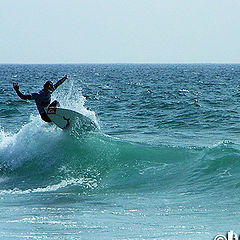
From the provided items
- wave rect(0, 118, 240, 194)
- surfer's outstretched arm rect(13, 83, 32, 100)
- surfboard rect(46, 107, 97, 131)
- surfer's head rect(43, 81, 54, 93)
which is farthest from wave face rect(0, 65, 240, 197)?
surfer's outstretched arm rect(13, 83, 32, 100)

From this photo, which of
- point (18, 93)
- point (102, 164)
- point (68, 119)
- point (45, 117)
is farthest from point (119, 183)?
point (18, 93)

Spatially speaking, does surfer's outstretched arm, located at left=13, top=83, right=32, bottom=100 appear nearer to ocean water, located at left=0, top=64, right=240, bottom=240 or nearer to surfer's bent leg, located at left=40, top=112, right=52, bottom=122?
surfer's bent leg, located at left=40, top=112, right=52, bottom=122

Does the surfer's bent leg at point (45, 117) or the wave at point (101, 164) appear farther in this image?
the surfer's bent leg at point (45, 117)

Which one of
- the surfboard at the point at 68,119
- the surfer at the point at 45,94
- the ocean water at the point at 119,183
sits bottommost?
the ocean water at the point at 119,183

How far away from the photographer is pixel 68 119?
14359mm

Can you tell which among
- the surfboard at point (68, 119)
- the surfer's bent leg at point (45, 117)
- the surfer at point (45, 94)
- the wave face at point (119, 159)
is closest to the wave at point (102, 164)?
the wave face at point (119, 159)

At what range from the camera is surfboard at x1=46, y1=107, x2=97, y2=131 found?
13891 millimetres

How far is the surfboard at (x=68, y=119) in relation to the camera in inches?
547

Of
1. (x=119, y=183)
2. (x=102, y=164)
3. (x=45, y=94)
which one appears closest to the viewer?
(x=119, y=183)

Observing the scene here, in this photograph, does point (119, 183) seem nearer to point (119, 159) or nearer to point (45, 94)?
point (119, 159)

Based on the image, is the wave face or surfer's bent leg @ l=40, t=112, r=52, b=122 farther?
surfer's bent leg @ l=40, t=112, r=52, b=122

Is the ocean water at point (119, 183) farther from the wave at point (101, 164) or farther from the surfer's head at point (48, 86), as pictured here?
the surfer's head at point (48, 86)

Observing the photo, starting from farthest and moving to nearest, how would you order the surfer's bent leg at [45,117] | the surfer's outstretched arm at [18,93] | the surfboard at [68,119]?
the surfer's bent leg at [45,117] → the surfboard at [68,119] → the surfer's outstretched arm at [18,93]

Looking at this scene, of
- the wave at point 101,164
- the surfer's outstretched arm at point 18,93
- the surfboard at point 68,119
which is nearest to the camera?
the wave at point 101,164
